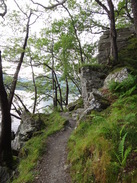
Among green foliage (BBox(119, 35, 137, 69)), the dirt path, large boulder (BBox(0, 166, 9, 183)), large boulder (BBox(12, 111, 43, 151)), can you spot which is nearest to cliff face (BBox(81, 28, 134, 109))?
green foliage (BBox(119, 35, 137, 69))

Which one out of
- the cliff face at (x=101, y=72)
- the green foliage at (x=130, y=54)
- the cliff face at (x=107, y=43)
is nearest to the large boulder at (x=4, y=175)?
Answer: the cliff face at (x=101, y=72)

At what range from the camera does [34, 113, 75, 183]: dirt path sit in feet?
13.1

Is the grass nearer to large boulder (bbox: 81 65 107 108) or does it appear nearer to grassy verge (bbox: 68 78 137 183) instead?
grassy verge (bbox: 68 78 137 183)

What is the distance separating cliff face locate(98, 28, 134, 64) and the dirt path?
24.8 ft

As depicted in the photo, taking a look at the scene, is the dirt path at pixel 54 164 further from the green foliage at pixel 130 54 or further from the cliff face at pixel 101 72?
the green foliage at pixel 130 54

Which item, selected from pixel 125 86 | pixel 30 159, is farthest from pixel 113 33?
pixel 30 159

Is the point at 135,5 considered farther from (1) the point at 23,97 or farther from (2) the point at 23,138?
(1) the point at 23,97

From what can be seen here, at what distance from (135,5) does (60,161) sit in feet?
22.3

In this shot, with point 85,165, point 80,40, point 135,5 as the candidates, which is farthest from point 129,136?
point 80,40

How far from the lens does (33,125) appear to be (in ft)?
28.5

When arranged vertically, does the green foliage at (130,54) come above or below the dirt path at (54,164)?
above

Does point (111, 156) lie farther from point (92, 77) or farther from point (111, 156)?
point (92, 77)

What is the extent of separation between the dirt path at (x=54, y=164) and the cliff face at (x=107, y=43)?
7.56m

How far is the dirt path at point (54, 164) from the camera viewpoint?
401 cm
